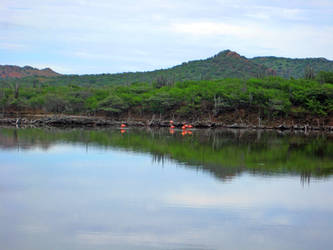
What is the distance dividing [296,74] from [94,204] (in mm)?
104747

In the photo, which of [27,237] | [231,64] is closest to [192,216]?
[27,237]

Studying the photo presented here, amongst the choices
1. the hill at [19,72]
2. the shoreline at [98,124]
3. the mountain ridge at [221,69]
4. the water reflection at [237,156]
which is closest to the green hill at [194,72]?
the mountain ridge at [221,69]

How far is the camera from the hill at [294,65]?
112m

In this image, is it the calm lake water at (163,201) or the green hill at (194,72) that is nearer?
the calm lake water at (163,201)

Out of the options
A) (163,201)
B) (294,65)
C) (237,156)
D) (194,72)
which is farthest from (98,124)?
(294,65)

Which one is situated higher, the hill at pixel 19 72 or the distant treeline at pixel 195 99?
the hill at pixel 19 72

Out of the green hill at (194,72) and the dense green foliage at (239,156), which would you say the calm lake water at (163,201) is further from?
the green hill at (194,72)

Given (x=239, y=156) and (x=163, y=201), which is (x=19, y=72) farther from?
(x=163, y=201)

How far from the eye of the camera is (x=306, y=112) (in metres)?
58.7

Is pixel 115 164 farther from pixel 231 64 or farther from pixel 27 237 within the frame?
pixel 231 64

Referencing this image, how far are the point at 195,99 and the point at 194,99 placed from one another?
336mm

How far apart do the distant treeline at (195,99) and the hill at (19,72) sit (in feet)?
278

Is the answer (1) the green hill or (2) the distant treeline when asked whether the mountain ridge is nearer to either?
(1) the green hill

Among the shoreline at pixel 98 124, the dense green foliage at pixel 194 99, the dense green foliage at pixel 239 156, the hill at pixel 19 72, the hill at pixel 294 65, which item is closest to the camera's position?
the dense green foliage at pixel 239 156
